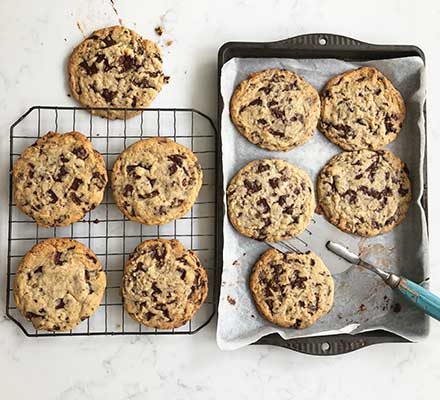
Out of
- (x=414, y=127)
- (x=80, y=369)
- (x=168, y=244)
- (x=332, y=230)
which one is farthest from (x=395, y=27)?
(x=80, y=369)

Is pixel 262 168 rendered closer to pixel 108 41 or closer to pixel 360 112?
pixel 360 112

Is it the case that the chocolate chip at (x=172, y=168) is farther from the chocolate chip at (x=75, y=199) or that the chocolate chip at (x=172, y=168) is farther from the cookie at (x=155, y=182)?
the chocolate chip at (x=75, y=199)

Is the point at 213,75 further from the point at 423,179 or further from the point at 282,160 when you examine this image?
the point at 423,179

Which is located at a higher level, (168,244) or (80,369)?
(168,244)

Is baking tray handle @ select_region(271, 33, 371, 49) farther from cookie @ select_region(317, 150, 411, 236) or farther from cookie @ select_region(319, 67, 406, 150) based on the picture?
cookie @ select_region(317, 150, 411, 236)

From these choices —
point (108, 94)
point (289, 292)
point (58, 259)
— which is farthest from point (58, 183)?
point (289, 292)

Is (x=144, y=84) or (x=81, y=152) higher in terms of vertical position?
(x=144, y=84)

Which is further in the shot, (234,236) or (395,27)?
(395,27)
